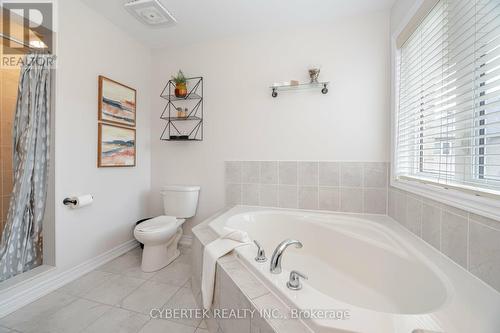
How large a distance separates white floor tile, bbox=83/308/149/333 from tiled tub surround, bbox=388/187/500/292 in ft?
5.77

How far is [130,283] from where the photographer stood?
5.44 feet

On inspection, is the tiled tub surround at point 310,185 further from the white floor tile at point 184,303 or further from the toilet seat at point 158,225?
the white floor tile at point 184,303

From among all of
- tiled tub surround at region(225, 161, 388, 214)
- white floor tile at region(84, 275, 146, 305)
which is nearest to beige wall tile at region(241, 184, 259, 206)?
tiled tub surround at region(225, 161, 388, 214)

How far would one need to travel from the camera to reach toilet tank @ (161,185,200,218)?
7.29 feet

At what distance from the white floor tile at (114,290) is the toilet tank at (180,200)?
71 centimetres

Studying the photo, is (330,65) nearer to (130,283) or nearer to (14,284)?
(130,283)

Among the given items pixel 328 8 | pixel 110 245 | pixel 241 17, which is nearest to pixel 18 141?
pixel 110 245

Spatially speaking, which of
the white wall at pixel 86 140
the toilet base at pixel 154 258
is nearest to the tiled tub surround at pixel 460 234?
the toilet base at pixel 154 258

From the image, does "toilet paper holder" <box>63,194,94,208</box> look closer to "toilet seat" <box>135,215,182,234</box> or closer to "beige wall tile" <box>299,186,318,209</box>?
"toilet seat" <box>135,215,182,234</box>

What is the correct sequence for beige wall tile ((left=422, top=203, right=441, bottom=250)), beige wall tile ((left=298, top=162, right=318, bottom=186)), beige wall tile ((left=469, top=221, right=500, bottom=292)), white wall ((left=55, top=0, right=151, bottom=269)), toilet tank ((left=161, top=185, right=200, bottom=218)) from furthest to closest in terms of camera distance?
toilet tank ((left=161, top=185, right=200, bottom=218)) < beige wall tile ((left=298, top=162, right=318, bottom=186)) < white wall ((left=55, top=0, right=151, bottom=269)) < beige wall tile ((left=422, top=203, right=441, bottom=250)) < beige wall tile ((left=469, top=221, right=500, bottom=292))

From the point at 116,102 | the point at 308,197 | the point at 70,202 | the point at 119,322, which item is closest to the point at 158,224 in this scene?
the point at 70,202

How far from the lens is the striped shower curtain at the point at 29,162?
150 centimetres

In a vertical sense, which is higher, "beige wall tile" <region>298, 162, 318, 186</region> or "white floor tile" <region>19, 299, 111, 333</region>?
"beige wall tile" <region>298, 162, 318, 186</region>

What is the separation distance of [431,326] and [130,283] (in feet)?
6.21
